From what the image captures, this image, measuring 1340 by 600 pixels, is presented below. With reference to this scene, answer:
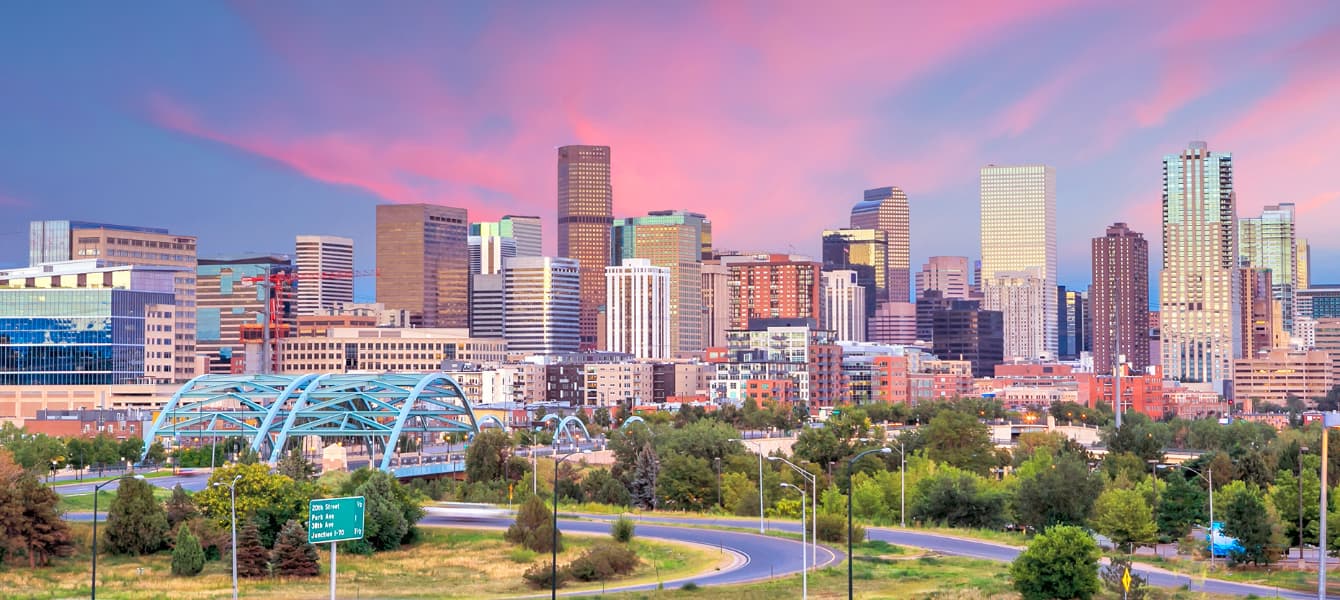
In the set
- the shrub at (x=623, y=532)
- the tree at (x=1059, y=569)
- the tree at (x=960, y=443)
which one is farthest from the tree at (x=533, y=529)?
the tree at (x=960, y=443)

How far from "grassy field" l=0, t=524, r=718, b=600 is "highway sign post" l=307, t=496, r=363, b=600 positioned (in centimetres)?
808

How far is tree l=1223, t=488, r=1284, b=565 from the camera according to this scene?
289 ft

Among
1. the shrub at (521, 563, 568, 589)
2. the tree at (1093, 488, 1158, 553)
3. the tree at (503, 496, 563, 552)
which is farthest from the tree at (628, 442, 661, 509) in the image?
the shrub at (521, 563, 568, 589)

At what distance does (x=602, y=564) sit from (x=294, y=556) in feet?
50.0

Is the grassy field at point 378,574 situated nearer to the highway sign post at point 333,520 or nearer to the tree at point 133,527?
the tree at point 133,527

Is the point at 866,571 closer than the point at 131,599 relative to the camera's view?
No

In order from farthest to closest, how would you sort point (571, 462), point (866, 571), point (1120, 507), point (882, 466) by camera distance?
point (571, 462)
point (882, 466)
point (1120, 507)
point (866, 571)

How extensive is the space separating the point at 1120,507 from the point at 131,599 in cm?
5429

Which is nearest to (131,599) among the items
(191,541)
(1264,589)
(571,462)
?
(191,541)

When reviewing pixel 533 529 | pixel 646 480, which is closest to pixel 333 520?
pixel 533 529

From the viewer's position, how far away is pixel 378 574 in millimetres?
85438

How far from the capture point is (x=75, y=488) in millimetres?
127062

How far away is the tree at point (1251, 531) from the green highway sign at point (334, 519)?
151 ft

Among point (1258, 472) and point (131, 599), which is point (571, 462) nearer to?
point (1258, 472)
